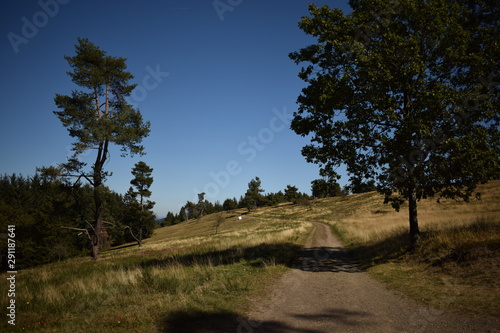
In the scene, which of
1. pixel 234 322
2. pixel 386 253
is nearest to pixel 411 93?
pixel 386 253

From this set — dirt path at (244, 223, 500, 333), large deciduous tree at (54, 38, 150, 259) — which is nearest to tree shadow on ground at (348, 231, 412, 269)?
dirt path at (244, 223, 500, 333)

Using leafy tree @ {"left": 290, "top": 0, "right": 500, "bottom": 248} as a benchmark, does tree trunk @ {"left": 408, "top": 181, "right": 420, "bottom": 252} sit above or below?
below

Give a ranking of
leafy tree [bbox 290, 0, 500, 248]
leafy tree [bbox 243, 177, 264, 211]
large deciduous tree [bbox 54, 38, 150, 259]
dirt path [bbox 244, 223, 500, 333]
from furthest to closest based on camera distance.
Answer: leafy tree [bbox 243, 177, 264, 211], large deciduous tree [bbox 54, 38, 150, 259], leafy tree [bbox 290, 0, 500, 248], dirt path [bbox 244, 223, 500, 333]

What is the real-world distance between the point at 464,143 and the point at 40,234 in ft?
174

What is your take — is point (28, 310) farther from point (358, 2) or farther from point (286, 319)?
point (358, 2)

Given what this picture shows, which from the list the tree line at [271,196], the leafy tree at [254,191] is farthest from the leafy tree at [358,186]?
the leafy tree at [254,191]

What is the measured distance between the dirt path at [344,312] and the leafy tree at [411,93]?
4.82 meters

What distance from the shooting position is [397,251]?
37.1ft

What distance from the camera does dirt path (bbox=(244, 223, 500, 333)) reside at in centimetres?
464

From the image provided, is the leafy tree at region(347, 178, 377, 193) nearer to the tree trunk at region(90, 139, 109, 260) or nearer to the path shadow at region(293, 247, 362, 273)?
the path shadow at region(293, 247, 362, 273)

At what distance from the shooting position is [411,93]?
9.62 m

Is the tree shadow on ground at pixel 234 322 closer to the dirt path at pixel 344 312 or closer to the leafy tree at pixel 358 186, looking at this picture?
the dirt path at pixel 344 312

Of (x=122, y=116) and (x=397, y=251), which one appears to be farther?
(x=122, y=116)

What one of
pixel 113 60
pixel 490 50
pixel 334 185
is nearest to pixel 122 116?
pixel 113 60
